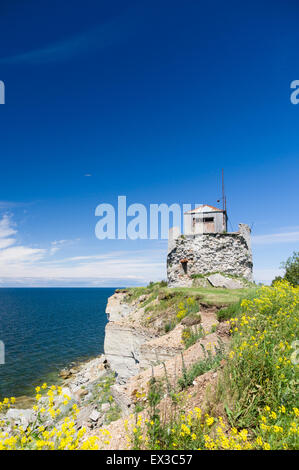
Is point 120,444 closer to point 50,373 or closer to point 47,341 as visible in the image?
point 50,373

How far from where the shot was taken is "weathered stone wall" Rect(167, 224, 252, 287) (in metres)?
21.1

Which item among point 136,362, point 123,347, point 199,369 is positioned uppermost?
point 199,369

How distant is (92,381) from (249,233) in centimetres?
1809

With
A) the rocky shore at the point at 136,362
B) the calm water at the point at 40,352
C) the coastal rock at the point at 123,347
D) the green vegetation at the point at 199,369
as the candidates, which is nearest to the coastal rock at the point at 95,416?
the rocky shore at the point at 136,362

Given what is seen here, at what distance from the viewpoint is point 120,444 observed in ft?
13.2

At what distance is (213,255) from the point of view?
21234 millimetres

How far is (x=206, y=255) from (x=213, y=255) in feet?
2.00

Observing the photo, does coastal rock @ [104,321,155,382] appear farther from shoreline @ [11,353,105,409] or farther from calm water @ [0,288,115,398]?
calm water @ [0,288,115,398]

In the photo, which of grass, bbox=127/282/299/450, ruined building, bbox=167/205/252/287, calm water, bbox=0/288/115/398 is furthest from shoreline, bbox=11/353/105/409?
grass, bbox=127/282/299/450

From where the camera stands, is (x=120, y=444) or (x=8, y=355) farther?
(x=8, y=355)

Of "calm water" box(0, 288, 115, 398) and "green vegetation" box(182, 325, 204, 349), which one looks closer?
"green vegetation" box(182, 325, 204, 349)

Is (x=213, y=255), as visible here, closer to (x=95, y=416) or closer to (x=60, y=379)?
(x=95, y=416)

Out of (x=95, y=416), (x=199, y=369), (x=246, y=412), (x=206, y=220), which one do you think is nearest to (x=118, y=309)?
(x=206, y=220)
